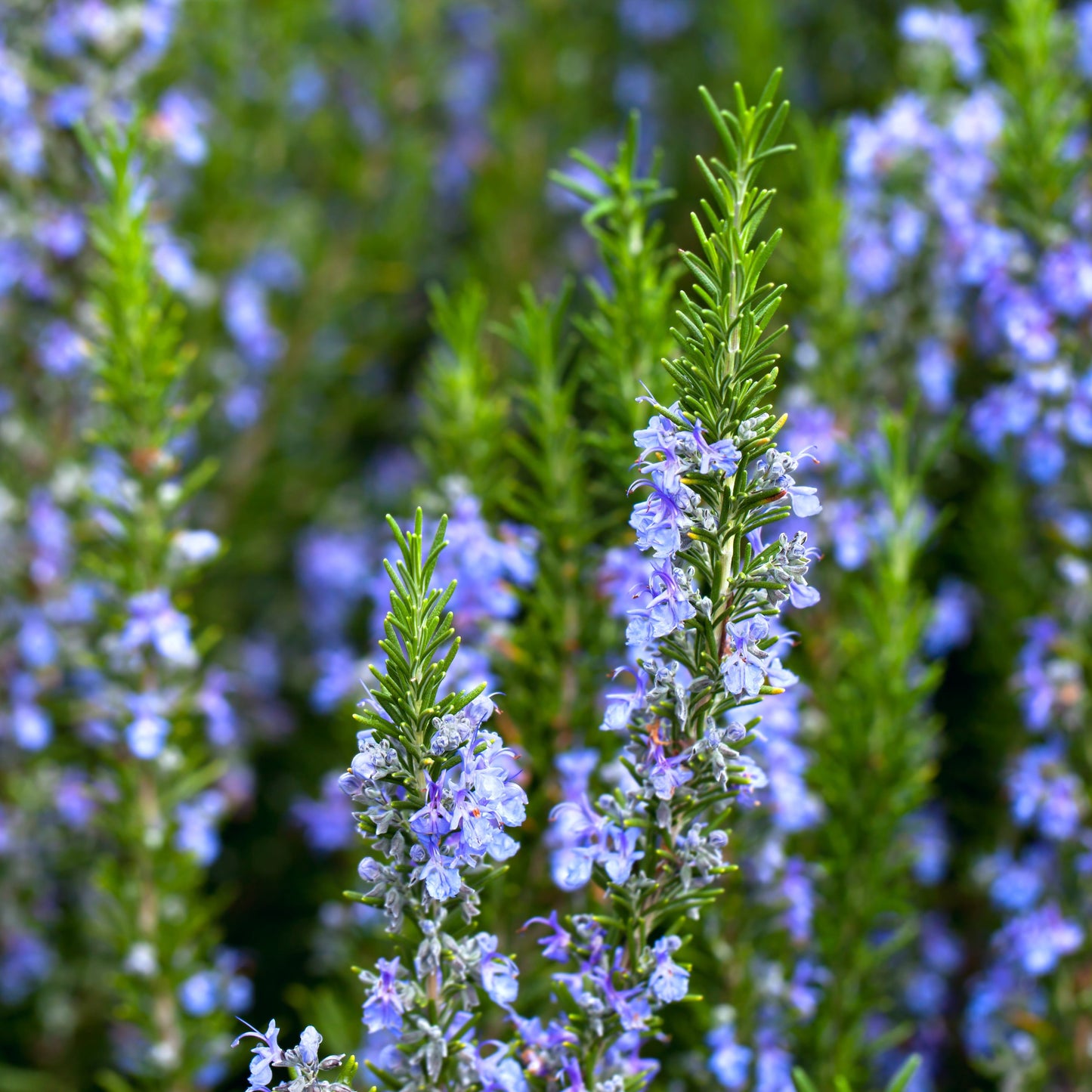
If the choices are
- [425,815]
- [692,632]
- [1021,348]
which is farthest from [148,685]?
[1021,348]

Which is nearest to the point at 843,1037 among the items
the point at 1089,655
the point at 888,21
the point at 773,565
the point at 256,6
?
the point at 1089,655

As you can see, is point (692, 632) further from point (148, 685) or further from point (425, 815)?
A: point (148, 685)

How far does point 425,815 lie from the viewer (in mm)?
991

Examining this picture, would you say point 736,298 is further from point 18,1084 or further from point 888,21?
point 888,21

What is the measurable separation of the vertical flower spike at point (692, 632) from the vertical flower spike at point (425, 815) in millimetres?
104

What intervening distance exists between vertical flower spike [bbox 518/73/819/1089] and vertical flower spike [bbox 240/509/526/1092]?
10cm

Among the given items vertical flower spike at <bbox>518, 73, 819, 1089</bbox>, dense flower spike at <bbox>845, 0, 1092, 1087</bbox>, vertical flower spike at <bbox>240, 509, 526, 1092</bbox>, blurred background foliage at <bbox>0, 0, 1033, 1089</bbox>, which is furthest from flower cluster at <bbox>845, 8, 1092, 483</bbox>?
vertical flower spike at <bbox>240, 509, 526, 1092</bbox>

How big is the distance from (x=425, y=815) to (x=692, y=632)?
1.03 ft

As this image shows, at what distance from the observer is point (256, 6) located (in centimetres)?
295

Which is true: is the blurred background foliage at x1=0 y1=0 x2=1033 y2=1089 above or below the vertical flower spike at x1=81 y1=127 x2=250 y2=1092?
above

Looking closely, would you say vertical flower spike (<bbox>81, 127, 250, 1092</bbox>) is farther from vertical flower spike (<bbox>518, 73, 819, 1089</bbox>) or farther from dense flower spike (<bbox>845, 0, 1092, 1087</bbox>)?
dense flower spike (<bbox>845, 0, 1092, 1087</bbox>)

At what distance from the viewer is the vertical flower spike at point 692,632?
1.01 m

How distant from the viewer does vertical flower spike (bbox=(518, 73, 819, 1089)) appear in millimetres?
1012

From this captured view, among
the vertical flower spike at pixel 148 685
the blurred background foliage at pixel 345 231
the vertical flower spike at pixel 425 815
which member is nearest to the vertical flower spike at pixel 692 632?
the vertical flower spike at pixel 425 815
